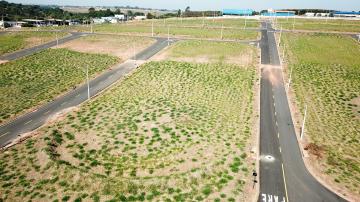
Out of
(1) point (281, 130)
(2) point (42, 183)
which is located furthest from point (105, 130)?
(1) point (281, 130)

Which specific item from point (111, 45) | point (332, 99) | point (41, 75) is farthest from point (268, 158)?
point (111, 45)

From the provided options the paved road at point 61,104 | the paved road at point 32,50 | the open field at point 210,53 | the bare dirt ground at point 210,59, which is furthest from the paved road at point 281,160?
the paved road at point 32,50

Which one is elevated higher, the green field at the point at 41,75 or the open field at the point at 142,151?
the green field at the point at 41,75

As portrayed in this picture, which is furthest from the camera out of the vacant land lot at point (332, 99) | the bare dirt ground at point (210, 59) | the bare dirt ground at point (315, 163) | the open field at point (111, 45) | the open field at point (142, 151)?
the open field at point (111, 45)

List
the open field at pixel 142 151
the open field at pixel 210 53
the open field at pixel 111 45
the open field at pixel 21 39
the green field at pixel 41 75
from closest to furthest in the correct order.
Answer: the open field at pixel 142 151
the green field at pixel 41 75
the open field at pixel 210 53
the open field at pixel 111 45
the open field at pixel 21 39

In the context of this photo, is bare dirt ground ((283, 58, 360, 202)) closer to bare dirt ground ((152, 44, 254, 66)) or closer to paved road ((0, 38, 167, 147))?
bare dirt ground ((152, 44, 254, 66))

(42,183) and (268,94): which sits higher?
(268,94)

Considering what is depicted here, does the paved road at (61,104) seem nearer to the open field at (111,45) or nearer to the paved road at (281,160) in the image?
the open field at (111,45)

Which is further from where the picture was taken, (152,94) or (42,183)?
(152,94)

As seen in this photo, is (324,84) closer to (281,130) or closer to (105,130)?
(281,130)
